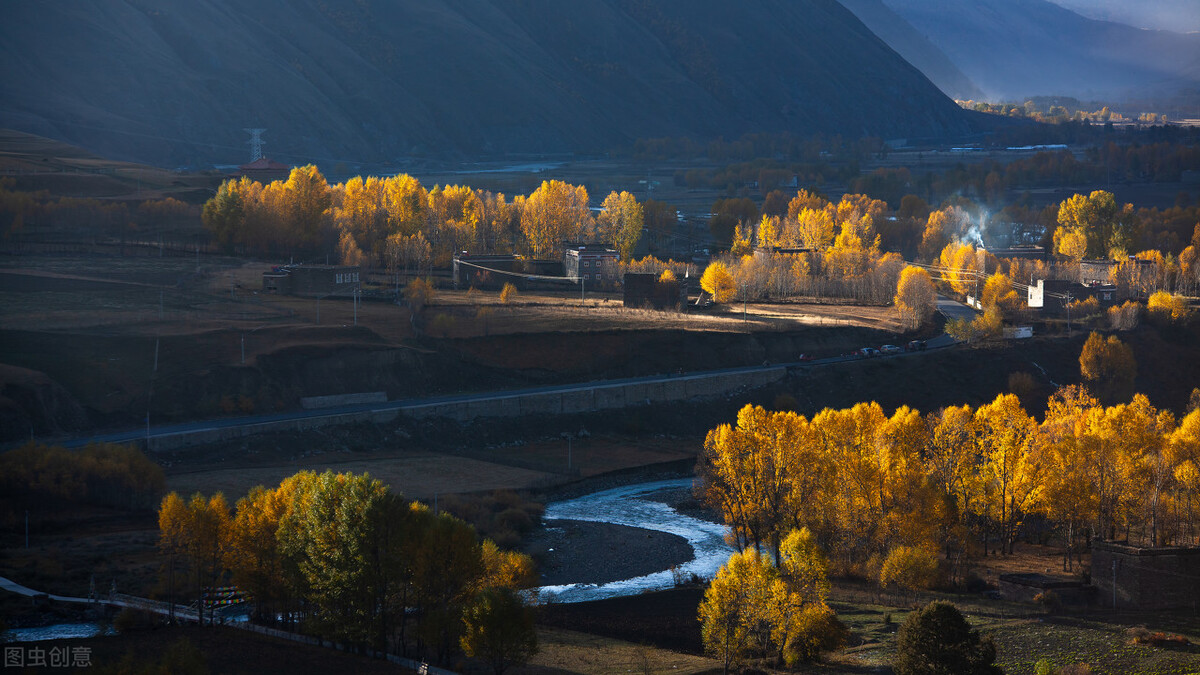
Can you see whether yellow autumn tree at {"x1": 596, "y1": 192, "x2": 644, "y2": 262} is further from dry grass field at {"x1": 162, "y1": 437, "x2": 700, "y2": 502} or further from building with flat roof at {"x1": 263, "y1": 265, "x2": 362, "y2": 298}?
dry grass field at {"x1": 162, "y1": 437, "x2": 700, "y2": 502}

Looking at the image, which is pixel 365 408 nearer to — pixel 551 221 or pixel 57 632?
pixel 57 632

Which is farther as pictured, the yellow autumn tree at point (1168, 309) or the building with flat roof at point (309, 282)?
the building with flat roof at point (309, 282)

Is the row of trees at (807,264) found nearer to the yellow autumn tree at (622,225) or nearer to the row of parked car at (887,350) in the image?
the yellow autumn tree at (622,225)

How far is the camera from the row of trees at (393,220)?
93.1m

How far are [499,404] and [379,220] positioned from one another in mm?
42580

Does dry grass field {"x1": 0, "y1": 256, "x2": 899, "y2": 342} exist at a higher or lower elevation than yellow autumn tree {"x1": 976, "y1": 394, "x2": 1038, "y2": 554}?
higher

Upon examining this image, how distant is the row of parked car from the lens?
7206 centimetres

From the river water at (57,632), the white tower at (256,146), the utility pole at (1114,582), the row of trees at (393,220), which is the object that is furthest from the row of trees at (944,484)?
the white tower at (256,146)

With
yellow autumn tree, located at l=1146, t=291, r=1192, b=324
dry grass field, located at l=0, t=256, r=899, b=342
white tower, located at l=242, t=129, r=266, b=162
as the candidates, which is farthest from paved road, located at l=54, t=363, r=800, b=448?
white tower, located at l=242, t=129, r=266, b=162

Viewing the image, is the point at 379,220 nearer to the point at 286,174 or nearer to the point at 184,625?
the point at 286,174

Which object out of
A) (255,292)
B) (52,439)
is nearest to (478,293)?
(255,292)

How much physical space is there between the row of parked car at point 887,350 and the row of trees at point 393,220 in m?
32.9

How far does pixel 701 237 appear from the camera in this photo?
121250mm

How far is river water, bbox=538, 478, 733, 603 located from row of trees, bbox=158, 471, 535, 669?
5.96 metres
